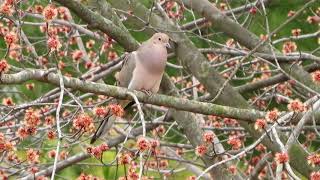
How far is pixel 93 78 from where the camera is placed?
4184 millimetres

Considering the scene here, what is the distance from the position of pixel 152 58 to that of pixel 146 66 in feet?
0.20

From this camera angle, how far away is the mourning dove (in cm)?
375

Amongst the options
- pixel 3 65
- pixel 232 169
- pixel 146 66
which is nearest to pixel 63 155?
pixel 146 66

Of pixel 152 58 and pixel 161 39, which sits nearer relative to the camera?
pixel 152 58

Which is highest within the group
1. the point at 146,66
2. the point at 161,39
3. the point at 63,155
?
the point at 161,39

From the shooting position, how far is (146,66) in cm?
381

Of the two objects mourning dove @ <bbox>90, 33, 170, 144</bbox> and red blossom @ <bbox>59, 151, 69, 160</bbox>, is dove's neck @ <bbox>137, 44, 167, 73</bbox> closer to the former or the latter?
mourning dove @ <bbox>90, 33, 170, 144</bbox>

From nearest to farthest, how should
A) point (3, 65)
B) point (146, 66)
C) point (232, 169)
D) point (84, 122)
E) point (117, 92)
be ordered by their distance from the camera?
point (3, 65) < point (84, 122) < point (117, 92) < point (232, 169) < point (146, 66)

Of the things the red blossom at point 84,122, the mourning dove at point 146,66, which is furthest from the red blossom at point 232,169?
the red blossom at point 84,122

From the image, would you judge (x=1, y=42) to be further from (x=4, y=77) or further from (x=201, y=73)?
(x=4, y=77)

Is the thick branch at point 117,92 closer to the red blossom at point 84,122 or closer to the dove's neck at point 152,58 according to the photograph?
the red blossom at point 84,122

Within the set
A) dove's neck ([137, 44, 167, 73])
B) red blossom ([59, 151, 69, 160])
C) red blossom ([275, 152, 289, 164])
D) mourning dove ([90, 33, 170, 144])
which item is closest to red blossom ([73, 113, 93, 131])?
red blossom ([275, 152, 289, 164])

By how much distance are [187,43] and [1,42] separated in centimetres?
297

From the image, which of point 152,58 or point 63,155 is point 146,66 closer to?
point 152,58
